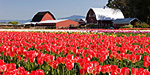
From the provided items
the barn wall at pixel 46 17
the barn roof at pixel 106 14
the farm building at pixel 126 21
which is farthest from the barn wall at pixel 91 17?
the barn wall at pixel 46 17

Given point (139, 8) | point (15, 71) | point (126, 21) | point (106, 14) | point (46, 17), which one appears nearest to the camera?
point (15, 71)

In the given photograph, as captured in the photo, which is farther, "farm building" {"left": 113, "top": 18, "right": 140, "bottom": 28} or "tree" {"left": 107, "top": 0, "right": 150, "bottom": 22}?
"tree" {"left": 107, "top": 0, "right": 150, "bottom": 22}

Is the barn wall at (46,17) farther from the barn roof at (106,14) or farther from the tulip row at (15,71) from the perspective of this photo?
the tulip row at (15,71)

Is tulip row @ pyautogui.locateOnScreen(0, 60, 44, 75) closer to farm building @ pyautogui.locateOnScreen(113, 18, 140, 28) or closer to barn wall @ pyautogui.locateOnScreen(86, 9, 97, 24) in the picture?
farm building @ pyautogui.locateOnScreen(113, 18, 140, 28)

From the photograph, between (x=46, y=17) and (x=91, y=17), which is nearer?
(x=91, y=17)

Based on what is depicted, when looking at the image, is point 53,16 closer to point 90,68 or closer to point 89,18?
point 89,18

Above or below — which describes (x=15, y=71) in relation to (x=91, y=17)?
below

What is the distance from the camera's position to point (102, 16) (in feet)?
187

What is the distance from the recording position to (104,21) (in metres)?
57.0

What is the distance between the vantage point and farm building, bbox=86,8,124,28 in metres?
A: 56.5

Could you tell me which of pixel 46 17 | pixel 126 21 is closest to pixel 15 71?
pixel 126 21

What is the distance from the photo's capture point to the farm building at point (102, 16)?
56.5 meters

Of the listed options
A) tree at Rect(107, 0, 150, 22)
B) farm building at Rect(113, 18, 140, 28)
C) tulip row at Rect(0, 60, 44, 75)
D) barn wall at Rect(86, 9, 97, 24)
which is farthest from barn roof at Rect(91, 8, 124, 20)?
tulip row at Rect(0, 60, 44, 75)

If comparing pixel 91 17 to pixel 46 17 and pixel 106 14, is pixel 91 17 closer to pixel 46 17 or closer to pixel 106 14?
pixel 106 14
